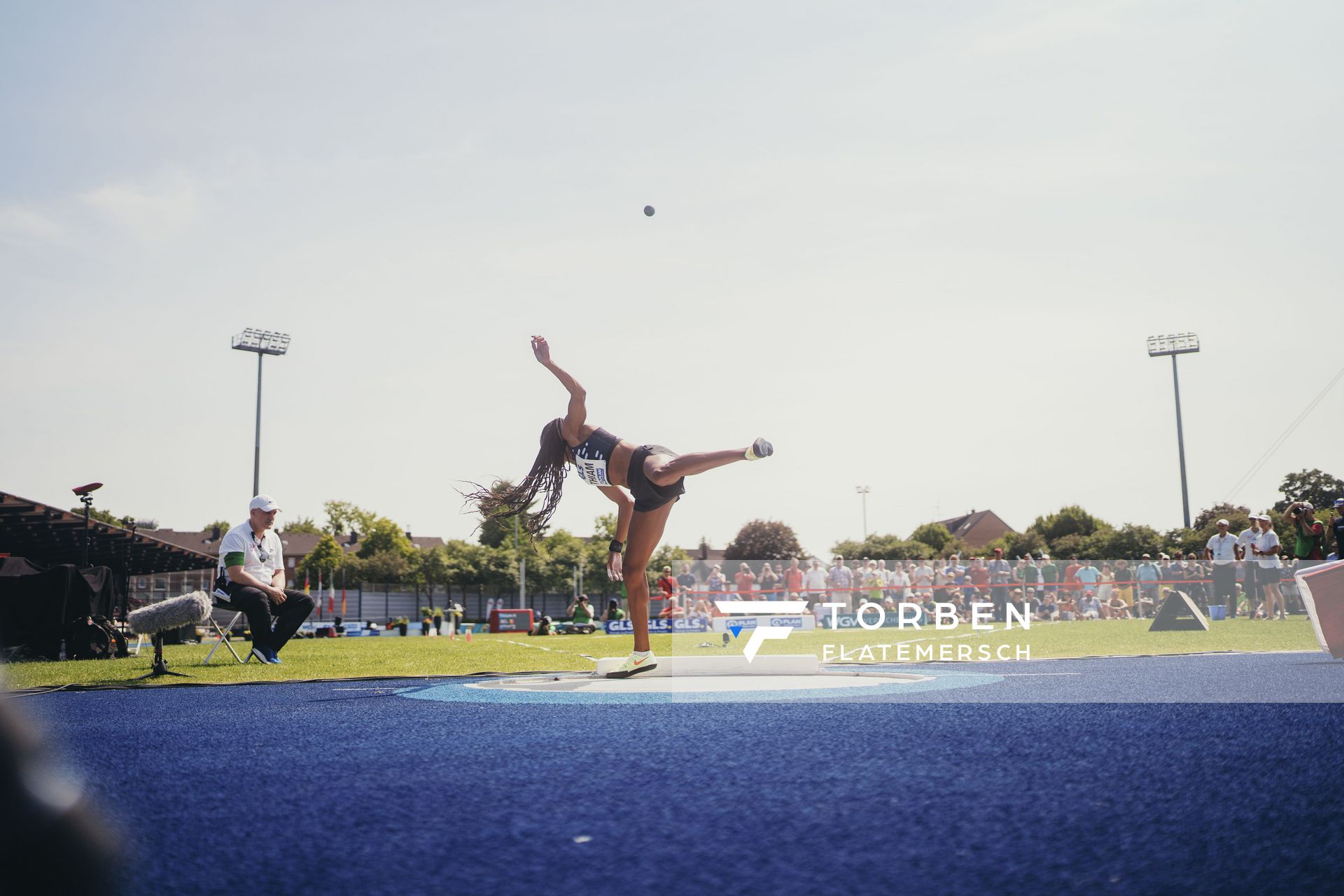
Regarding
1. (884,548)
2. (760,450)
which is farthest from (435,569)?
(760,450)

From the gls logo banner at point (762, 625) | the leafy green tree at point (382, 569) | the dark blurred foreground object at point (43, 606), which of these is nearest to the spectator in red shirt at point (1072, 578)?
the gls logo banner at point (762, 625)

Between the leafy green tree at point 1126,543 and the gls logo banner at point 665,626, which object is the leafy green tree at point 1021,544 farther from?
the gls logo banner at point 665,626

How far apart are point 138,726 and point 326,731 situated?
111cm

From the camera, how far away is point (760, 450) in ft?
21.3

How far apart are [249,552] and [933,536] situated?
90.9m

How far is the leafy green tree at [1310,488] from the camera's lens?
6303 centimetres

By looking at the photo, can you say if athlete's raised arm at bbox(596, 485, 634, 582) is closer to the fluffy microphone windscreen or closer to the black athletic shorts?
the black athletic shorts

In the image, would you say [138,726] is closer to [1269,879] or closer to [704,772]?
[704,772]

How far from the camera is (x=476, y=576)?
70375mm

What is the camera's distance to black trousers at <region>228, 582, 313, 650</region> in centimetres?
879

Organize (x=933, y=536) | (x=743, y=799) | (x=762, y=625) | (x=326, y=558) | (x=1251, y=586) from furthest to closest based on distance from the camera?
(x=933, y=536) < (x=326, y=558) < (x=1251, y=586) < (x=762, y=625) < (x=743, y=799)

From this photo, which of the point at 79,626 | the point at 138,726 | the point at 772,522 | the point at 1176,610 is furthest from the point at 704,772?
the point at 772,522

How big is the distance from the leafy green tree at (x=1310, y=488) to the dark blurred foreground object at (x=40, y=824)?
241 feet

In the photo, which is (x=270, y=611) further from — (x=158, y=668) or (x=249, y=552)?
(x=158, y=668)
